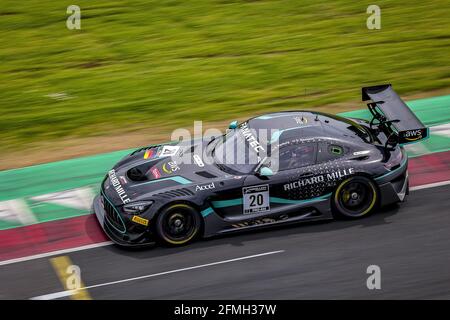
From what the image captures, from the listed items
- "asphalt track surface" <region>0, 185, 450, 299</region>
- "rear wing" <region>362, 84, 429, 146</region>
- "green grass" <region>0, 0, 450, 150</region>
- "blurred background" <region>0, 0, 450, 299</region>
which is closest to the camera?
"asphalt track surface" <region>0, 185, 450, 299</region>

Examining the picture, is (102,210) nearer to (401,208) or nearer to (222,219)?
(222,219)

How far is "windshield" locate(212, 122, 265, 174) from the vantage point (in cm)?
983

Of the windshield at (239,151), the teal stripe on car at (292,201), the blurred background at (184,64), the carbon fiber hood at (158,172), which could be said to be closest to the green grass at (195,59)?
the blurred background at (184,64)

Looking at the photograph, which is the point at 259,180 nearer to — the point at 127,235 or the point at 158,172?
the point at 158,172

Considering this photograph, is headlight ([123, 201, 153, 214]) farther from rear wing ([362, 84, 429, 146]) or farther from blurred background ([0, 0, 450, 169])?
blurred background ([0, 0, 450, 169])

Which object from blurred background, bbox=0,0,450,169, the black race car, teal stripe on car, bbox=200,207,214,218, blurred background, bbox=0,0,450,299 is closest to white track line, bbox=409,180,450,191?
blurred background, bbox=0,0,450,299

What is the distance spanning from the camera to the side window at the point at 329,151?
32.8ft

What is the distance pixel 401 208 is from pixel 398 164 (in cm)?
78

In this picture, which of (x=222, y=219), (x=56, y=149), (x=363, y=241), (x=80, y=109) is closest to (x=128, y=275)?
(x=222, y=219)

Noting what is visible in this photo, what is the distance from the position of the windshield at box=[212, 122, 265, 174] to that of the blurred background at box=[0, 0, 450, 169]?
3.41 m

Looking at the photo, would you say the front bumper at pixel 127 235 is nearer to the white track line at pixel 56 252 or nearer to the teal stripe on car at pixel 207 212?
the white track line at pixel 56 252

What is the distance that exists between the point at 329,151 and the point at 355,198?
2.53 ft

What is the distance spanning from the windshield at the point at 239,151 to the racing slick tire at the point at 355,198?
1.25m

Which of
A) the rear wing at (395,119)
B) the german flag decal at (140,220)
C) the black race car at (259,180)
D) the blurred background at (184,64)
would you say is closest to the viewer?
the german flag decal at (140,220)
